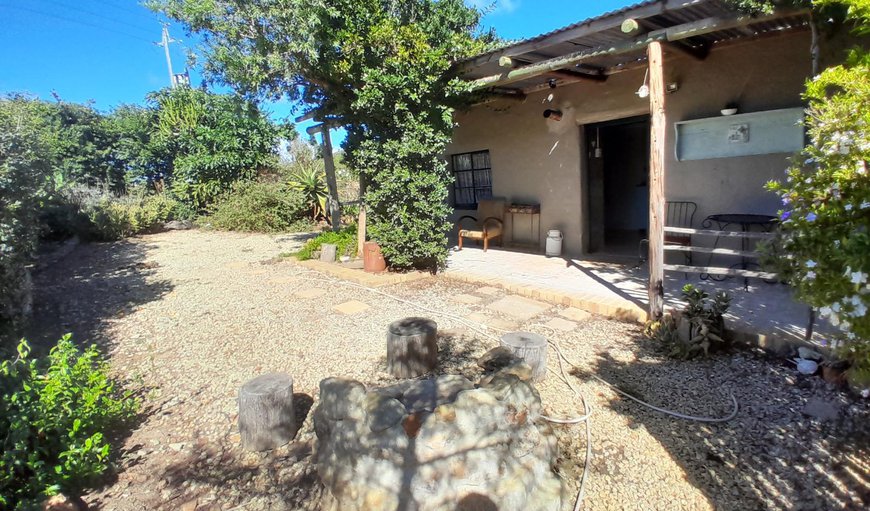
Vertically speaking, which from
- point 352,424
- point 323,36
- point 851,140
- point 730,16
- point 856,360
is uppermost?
point 323,36

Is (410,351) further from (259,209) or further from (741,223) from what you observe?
(259,209)

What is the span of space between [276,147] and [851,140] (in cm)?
1398

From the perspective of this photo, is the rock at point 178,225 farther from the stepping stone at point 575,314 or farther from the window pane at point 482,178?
the stepping stone at point 575,314

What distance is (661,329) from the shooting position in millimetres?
3670

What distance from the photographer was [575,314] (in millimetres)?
4465

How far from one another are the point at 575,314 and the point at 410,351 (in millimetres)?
2090

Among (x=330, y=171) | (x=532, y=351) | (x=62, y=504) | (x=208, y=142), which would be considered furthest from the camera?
(x=208, y=142)

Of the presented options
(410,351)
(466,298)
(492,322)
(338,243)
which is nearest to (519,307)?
(492,322)

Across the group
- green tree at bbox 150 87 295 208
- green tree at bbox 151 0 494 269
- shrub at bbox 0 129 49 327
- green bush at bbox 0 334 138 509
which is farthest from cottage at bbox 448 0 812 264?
green tree at bbox 150 87 295 208

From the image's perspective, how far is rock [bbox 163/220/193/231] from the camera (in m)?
12.2

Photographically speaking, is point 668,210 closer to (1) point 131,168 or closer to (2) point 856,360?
(2) point 856,360

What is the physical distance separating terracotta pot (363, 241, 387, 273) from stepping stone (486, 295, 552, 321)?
2.01 m

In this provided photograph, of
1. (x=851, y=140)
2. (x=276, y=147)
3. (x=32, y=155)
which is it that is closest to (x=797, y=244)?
(x=851, y=140)

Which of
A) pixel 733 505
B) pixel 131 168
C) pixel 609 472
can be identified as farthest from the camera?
pixel 131 168
